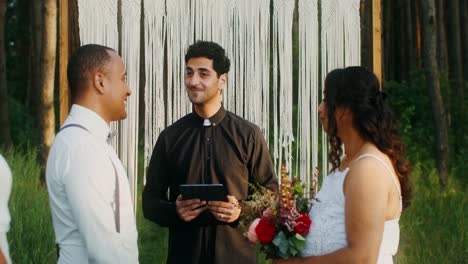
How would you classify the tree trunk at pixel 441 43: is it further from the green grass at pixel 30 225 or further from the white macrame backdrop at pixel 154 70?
the white macrame backdrop at pixel 154 70

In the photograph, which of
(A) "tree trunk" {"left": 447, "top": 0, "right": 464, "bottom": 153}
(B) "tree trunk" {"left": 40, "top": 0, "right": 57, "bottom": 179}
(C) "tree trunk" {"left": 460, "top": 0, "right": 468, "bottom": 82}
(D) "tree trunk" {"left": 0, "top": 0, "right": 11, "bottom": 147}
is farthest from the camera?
A: (C) "tree trunk" {"left": 460, "top": 0, "right": 468, "bottom": 82}

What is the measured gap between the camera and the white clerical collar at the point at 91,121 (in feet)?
9.56

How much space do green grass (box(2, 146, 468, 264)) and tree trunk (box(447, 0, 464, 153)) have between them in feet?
9.61

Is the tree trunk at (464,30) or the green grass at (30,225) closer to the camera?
the green grass at (30,225)

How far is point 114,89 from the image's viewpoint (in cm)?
304

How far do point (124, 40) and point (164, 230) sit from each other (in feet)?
8.20

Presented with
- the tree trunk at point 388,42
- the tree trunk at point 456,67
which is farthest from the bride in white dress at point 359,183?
the tree trunk at point 388,42

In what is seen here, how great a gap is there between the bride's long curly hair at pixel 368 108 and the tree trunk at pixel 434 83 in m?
5.20

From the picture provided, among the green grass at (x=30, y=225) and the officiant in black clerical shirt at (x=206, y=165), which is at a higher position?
the officiant in black clerical shirt at (x=206, y=165)

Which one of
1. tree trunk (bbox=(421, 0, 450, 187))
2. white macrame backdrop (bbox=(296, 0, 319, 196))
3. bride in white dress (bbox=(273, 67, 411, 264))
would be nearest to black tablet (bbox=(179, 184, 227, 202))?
bride in white dress (bbox=(273, 67, 411, 264))

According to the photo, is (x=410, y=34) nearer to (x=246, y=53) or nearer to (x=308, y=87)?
(x=308, y=87)

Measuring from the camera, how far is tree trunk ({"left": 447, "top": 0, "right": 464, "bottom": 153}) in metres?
10.6

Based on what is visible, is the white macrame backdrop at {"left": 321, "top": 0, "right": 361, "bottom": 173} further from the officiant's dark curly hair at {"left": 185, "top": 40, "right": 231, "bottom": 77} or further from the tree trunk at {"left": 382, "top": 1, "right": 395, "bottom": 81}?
the tree trunk at {"left": 382, "top": 1, "right": 395, "bottom": 81}

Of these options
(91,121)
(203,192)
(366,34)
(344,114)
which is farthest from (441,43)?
(91,121)
